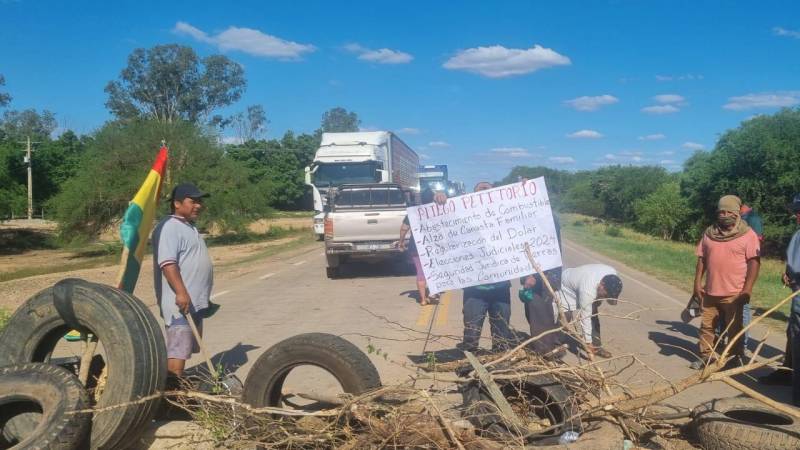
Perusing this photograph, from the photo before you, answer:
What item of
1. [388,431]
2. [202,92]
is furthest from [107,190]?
[202,92]

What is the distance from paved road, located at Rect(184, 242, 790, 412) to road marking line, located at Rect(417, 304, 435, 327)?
0.02 metres

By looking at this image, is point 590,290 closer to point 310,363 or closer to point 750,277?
point 750,277

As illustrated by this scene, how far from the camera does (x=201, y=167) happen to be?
98.3ft

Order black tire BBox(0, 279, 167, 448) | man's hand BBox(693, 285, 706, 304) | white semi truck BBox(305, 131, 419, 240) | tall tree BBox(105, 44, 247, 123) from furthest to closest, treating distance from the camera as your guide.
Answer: tall tree BBox(105, 44, 247, 123), white semi truck BBox(305, 131, 419, 240), man's hand BBox(693, 285, 706, 304), black tire BBox(0, 279, 167, 448)

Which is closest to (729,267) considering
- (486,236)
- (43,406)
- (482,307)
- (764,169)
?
(482,307)

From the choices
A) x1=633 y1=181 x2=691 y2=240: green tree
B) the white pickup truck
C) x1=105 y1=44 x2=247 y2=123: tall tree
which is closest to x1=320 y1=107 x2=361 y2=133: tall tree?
x1=105 y1=44 x2=247 y2=123: tall tree

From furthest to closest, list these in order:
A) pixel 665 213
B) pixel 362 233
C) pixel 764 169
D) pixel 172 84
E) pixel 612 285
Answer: pixel 172 84
pixel 665 213
pixel 764 169
pixel 362 233
pixel 612 285

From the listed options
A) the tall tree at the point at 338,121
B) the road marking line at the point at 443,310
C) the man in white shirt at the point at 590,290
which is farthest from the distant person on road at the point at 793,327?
the tall tree at the point at 338,121

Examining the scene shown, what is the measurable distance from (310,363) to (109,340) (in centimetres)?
127

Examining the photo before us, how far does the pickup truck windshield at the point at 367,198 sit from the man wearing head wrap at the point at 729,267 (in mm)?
9739

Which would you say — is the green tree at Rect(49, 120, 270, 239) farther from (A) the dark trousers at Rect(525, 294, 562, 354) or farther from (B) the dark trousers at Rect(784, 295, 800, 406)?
(B) the dark trousers at Rect(784, 295, 800, 406)

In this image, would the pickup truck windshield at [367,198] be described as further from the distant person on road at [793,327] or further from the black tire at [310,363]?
the black tire at [310,363]

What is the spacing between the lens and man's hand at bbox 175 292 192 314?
4980 millimetres

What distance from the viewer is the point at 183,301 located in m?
4.98
